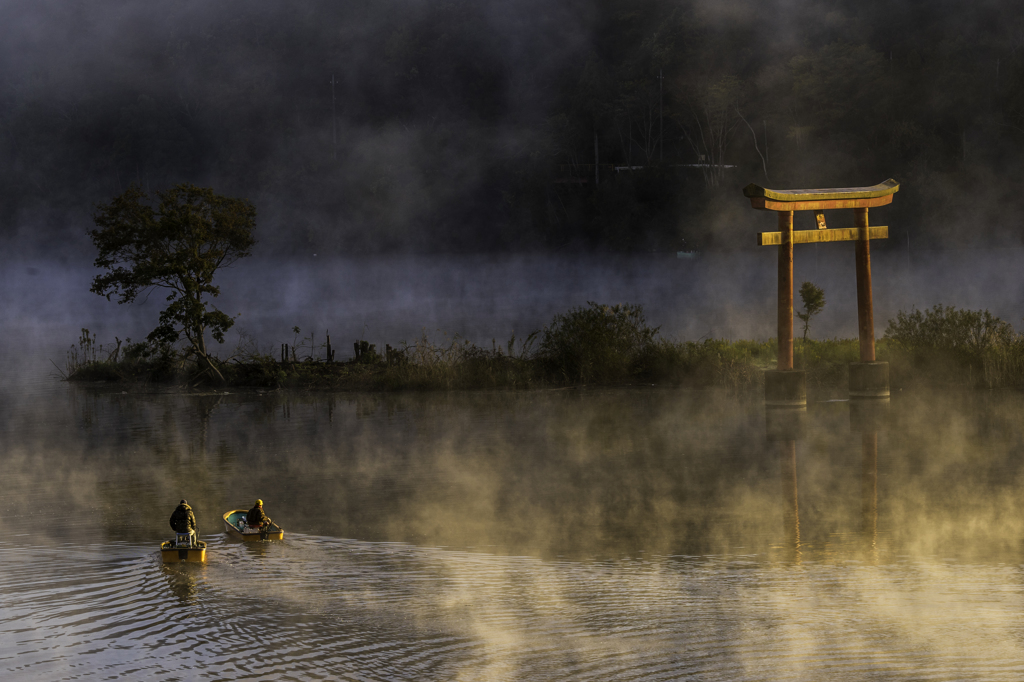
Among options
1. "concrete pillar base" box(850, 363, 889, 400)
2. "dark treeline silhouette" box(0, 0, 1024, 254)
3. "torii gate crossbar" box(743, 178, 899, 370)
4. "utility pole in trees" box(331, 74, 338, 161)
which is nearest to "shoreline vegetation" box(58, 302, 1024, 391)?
"concrete pillar base" box(850, 363, 889, 400)

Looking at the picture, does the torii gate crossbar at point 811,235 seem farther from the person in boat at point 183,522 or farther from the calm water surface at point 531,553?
the person in boat at point 183,522

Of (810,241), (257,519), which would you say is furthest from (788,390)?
(257,519)

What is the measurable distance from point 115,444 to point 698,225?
55962 mm

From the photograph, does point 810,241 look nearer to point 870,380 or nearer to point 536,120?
point 870,380

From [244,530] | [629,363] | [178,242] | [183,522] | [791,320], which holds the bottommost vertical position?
[244,530]

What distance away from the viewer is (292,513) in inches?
413

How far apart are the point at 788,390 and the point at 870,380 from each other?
153 cm

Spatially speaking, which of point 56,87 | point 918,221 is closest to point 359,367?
point 918,221

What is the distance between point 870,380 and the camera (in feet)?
54.6

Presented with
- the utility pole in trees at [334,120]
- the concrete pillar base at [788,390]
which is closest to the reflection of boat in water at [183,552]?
the concrete pillar base at [788,390]

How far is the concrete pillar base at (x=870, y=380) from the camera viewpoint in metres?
16.6

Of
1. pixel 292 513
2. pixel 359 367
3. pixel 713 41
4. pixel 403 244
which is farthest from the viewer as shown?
pixel 403 244

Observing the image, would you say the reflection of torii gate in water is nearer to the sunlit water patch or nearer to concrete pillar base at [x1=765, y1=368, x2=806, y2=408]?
concrete pillar base at [x1=765, y1=368, x2=806, y2=408]

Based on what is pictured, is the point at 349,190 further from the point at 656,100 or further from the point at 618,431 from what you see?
the point at 618,431
